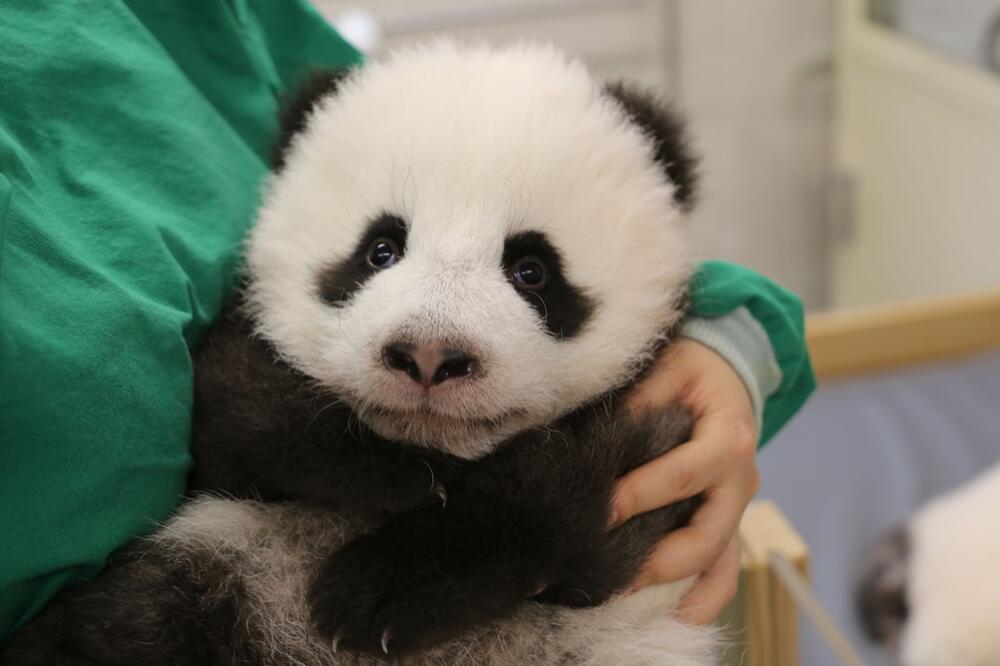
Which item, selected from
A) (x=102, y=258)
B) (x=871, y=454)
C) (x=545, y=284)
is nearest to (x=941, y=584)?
(x=871, y=454)

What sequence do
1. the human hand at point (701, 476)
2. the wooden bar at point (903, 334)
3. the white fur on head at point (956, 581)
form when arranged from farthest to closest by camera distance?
1. the wooden bar at point (903, 334)
2. the white fur on head at point (956, 581)
3. the human hand at point (701, 476)

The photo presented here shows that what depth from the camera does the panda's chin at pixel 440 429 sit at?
32.5 inches

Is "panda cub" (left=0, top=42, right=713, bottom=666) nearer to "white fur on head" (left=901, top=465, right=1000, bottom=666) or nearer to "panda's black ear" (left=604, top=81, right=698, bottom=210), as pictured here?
"panda's black ear" (left=604, top=81, right=698, bottom=210)

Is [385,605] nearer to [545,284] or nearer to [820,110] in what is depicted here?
[545,284]

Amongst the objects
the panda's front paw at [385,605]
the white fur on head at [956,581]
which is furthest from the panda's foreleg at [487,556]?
the white fur on head at [956,581]

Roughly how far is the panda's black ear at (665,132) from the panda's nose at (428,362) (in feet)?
1.16

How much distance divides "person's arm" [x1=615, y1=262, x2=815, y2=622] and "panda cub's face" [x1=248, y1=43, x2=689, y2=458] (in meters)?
0.06

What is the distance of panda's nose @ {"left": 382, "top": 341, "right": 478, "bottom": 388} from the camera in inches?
30.3

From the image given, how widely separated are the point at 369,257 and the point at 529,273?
14cm

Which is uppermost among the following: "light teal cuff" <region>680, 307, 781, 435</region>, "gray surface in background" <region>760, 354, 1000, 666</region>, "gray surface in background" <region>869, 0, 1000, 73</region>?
"light teal cuff" <region>680, 307, 781, 435</region>

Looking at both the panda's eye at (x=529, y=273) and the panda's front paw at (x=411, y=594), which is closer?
the panda's front paw at (x=411, y=594)

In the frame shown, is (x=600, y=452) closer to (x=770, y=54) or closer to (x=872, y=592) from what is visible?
(x=872, y=592)

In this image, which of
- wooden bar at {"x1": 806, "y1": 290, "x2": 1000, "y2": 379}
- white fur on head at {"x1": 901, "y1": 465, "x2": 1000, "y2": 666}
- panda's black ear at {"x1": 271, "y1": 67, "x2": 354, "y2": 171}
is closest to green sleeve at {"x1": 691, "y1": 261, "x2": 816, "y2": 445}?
panda's black ear at {"x1": 271, "y1": 67, "x2": 354, "y2": 171}

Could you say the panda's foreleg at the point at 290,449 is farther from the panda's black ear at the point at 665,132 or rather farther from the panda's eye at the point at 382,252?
the panda's black ear at the point at 665,132
